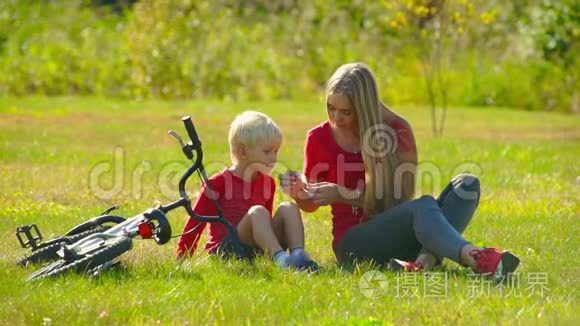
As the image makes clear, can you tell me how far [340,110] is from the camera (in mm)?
6211

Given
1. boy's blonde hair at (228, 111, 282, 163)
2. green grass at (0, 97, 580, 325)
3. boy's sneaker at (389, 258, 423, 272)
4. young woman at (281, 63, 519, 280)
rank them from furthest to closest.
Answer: boy's blonde hair at (228, 111, 282, 163) < young woman at (281, 63, 519, 280) < boy's sneaker at (389, 258, 423, 272) < green grass at (0, 97, 580, 325)

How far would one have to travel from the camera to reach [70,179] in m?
10.2

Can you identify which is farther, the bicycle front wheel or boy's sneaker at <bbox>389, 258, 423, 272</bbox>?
boy's sneaker at <bbox>389, 258, 423, 272</bbox>

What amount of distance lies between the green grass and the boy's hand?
0.42m

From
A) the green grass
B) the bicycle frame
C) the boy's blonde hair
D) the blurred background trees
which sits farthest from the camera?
the blurred background trees

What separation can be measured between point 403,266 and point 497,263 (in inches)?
22.4

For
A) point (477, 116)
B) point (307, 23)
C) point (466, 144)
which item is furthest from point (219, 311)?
point (307, 23)

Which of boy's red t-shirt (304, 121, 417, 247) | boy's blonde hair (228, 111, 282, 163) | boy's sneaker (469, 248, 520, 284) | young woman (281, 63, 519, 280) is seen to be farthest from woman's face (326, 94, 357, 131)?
boy's sneaker (469, 248, 520, 284)

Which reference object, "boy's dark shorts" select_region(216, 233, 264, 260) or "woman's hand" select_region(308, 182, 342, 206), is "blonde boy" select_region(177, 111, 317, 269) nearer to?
"boy's dark shorts" select_region(216, 233, 264, 260)

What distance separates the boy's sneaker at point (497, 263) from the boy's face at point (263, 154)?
1301 mm

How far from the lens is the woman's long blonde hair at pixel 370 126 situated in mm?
6129

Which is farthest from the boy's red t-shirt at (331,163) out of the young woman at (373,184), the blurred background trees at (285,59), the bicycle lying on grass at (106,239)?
the blurred background trees at (285,59)

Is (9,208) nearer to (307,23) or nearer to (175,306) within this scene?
(175,306)

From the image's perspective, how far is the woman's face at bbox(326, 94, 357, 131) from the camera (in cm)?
616
